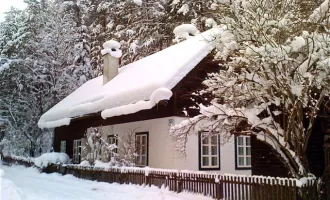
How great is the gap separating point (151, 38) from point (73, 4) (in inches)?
490

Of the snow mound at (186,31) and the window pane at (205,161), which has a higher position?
the snow mound at (186,31)

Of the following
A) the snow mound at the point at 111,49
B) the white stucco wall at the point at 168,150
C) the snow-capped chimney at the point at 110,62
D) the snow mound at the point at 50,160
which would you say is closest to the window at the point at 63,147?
the snow mound at the point at 50,160

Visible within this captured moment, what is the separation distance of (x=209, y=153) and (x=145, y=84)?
392cm

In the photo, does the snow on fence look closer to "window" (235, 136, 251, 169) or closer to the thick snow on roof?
the thick snow on roof

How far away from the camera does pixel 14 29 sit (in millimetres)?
38344

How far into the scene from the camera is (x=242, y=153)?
17.3 meters

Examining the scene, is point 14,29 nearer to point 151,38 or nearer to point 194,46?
point 151,38

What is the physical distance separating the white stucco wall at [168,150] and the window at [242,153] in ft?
0.83

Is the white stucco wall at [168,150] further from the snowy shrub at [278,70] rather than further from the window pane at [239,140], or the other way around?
Result: the snowy shrub at [278,70]

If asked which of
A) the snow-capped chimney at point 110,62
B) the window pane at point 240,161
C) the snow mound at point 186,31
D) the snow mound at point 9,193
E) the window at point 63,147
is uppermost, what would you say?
the snow mound at point 186,31

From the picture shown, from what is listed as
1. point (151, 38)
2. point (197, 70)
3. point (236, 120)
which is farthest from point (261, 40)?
→ point (151, 38)

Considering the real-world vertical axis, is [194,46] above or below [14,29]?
below

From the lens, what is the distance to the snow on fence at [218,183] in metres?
9.12

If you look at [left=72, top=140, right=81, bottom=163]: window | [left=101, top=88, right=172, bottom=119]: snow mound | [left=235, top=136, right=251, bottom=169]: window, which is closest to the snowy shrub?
[left=101, top=88, right=172, bottom=119]: snow mound
